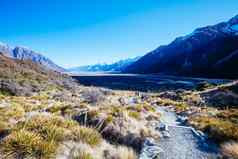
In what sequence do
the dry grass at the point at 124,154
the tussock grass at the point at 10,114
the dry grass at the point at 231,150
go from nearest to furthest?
the dry grass at the point at 124,154 → the dry grass at the point at 231,150 → the tussock grass at the point at 10,114

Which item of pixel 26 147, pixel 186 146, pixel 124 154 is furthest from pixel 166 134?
pixel 26 147

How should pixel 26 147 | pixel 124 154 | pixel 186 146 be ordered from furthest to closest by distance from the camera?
1. pixel 186 146
2. pixel 124 154
3. pixel 26 147

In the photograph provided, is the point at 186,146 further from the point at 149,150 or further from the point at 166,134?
the point at 149,150

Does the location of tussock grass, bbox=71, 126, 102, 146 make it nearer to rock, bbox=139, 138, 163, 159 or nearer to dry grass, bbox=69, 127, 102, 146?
dry grass, bbox=69, 127, 102, 146

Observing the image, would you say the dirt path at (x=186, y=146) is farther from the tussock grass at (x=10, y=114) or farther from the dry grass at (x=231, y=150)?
the tussock grass at (x=10, y=114)

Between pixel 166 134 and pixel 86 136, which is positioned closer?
pixel 86 136

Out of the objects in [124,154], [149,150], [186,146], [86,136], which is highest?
[86,136]

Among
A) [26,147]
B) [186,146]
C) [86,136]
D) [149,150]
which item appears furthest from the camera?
[186,146]

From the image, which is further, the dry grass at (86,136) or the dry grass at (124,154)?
the dry grass at (86,136)

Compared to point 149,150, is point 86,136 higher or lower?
higher

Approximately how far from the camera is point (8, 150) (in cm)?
628

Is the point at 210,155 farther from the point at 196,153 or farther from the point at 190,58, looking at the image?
the point at 190,58

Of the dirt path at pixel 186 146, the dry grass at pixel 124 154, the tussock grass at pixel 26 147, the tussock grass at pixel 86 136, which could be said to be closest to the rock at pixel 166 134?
the dirt path at pixel 186 146

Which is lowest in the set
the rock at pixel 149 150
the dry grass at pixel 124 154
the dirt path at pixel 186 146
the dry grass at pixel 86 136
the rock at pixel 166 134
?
the dirt path at pixel 186 146
